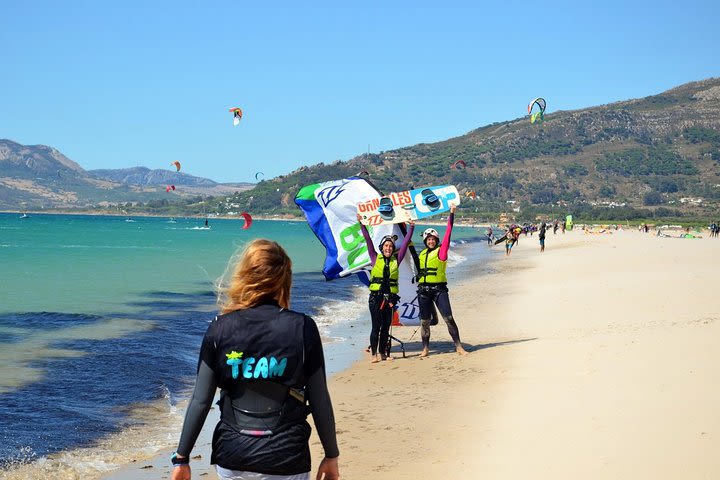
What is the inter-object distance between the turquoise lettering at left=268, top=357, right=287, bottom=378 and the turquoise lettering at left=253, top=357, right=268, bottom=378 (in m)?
0.02

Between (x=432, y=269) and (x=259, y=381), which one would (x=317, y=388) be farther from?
(x=432, y=269)

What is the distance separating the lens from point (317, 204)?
37.7ft

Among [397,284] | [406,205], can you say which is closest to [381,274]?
[397,284]

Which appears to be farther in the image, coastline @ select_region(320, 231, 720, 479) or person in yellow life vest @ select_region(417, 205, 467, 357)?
person in yellow life vest @ select_region(417, 205, 467, 357)

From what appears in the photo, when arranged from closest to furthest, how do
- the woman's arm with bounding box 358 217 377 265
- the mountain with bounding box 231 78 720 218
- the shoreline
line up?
the shoreline, the woman's arm with bounding box 358 217 377 265, the mountain with bounding box 231 78 720 218

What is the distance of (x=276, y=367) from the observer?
306 centimetres

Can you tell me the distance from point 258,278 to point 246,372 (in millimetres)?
352

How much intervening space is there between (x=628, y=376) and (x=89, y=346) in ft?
28.5

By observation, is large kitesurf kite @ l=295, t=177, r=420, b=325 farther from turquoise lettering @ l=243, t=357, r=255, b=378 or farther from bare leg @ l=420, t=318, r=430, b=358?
turquoise lettering @ l=243, t=357, r=255, b=378

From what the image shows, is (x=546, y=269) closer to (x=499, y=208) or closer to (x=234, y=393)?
(x=234, y=393)

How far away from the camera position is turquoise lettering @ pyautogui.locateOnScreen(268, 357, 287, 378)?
3053 mm

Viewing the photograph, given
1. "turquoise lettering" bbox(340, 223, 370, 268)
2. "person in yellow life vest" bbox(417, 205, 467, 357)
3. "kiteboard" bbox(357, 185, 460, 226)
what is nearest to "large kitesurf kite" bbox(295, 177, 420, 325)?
"turquoise lettering" bbox(340, 223, 370, 268)

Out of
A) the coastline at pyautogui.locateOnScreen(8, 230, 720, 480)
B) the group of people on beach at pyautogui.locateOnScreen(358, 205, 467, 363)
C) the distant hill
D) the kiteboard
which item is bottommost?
the coastline at pyautogui.locateOnScreen(8, 230, 720, 480)

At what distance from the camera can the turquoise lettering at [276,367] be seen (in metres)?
3.05
